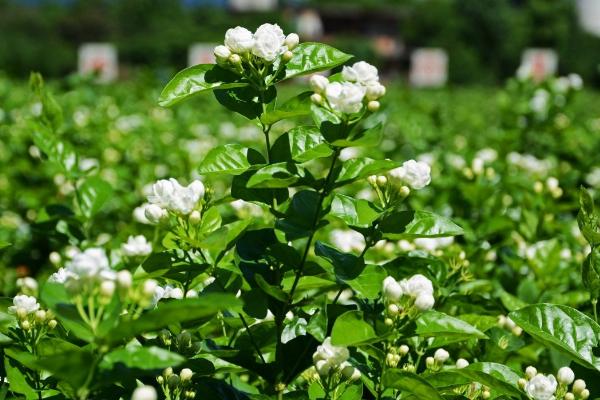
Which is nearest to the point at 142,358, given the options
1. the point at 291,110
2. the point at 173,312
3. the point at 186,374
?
the point at 173,312

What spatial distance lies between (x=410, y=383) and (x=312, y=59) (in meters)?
0.49

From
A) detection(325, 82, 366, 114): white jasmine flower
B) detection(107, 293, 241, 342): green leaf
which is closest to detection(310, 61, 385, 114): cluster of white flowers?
detection(325, 82, 366, 114): white jasmine flower

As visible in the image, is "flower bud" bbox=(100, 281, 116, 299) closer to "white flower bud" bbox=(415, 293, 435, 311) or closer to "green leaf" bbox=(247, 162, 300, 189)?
"green leaf" bbox=(247, 162, 300, 189)

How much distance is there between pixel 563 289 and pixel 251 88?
103cm

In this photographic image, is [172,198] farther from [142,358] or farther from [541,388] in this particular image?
[541,388]

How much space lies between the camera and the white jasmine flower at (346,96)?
1021mm

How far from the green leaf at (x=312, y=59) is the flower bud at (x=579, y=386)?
1.82 feet

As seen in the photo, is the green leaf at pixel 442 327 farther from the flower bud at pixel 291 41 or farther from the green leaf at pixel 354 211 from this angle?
the flower bud at pixel 291 41

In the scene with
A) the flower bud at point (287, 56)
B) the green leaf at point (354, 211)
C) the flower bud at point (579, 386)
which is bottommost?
the flower bud at point (579, 386)

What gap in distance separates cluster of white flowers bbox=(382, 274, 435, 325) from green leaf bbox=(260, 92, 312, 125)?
0.86ft

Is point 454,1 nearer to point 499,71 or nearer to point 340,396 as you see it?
point 499,71

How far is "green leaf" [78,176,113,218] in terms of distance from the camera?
75.1 inches

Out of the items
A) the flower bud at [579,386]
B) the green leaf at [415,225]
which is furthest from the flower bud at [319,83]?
the flower bud at [579,386]

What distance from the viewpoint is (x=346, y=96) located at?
3.35 ft
